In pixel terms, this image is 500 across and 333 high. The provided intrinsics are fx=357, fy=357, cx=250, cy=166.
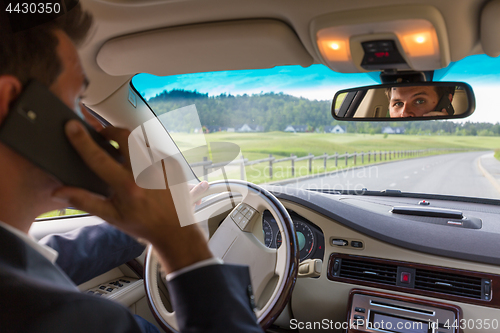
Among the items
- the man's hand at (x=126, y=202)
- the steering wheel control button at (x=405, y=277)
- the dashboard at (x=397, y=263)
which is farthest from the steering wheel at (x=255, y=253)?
the man's hand at (x=126, y=202)

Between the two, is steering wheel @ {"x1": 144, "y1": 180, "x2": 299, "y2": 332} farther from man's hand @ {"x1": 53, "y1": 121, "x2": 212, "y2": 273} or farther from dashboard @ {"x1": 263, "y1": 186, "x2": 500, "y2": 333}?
man's hand @ {"x1": 53, "y1": 121, "x2": 212, "y2": 273}

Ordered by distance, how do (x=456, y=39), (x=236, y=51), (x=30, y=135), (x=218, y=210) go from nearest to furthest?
(x=30, y=135) < (x=456, y=39) < (x=236, y=51) < (x=218, y=210)

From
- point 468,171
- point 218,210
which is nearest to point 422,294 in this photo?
point 218,210

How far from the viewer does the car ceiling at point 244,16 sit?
1.18 metres

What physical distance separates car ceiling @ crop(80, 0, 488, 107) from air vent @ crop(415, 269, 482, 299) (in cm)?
130

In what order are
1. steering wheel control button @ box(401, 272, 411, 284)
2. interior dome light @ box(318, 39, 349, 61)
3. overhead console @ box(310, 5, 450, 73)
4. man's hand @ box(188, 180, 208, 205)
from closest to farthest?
overhead console @ box(310, 5, 450, 73) < interior dome light @ box(318, 39, 349, 61) < man's hand @ box(188, 180, 208, 205) < steering wheel control button @ box(401, 272, 411, 284)

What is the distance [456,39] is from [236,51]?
844mm

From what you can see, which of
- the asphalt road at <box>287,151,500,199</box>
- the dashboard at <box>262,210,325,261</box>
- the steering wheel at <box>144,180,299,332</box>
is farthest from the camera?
the asphalt road at <box>287,151,500,199</box>

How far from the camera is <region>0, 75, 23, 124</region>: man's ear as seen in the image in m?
0.57

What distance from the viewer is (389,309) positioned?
2.21m

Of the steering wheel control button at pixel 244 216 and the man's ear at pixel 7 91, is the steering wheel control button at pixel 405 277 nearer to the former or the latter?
the steering wheel control button at pixel 244 216

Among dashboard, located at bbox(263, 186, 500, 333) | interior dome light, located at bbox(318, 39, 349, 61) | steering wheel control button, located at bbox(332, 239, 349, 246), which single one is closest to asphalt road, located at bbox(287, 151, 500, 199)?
dashboard, located at bbox(263, 186, 500, 333)

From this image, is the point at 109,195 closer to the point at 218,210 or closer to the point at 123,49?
the point at 123,49

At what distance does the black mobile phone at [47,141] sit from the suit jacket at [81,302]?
191 millimetres
